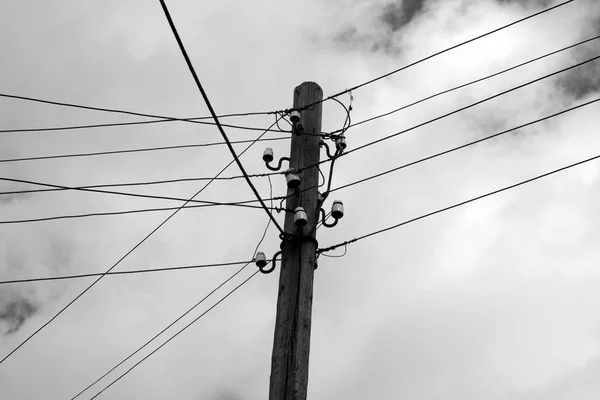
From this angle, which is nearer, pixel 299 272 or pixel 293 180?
pixel 299 272

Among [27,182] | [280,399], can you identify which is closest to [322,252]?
[280,399]

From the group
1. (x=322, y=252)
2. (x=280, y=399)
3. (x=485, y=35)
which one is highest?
(x=485, y=35)

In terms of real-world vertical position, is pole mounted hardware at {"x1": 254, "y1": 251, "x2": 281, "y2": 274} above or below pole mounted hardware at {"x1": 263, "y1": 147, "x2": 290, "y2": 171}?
below

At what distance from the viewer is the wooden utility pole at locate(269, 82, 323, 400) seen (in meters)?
5.05

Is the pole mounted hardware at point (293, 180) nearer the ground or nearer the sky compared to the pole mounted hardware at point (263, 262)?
nearer the sky

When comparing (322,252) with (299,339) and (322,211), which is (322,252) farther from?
(299,339)

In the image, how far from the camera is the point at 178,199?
27.5 feet

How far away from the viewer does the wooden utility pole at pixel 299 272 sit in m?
5.05

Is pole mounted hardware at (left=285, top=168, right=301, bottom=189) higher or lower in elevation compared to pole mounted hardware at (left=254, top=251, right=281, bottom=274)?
higher

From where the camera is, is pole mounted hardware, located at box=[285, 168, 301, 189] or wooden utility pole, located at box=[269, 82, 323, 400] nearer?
wooden utility pole, located at box=[269, 82, 323, 400]

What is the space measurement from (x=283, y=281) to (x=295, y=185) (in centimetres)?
96

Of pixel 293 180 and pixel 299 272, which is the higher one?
pixel 293 180

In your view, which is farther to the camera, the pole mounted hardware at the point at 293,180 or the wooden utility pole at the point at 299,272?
the pole mounted hardware at the point at 293,180

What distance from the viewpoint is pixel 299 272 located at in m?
5.64
